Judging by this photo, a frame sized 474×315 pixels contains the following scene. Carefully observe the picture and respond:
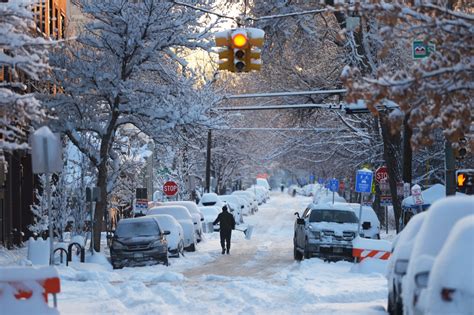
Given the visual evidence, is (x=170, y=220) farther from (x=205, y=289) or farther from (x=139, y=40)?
(x=205, y=289)

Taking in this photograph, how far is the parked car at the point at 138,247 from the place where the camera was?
30312 mm

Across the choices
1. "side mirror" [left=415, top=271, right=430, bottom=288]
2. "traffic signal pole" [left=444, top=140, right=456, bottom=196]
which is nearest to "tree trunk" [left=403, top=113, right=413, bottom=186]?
"traffic signal pole" [left=444, top=140, right=456, bottom=196]

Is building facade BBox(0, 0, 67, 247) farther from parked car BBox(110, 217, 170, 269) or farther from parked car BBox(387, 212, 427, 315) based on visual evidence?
parked car BBox(387, 212, 427, 315)

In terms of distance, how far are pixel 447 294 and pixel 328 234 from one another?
20856mm

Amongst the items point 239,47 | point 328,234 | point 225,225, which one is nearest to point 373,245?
point 328,234

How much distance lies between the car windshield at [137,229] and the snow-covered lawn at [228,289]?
117 centimetres

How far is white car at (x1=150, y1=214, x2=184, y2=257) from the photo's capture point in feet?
111

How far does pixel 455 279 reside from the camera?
9.71 m

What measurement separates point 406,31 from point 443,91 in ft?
3.14

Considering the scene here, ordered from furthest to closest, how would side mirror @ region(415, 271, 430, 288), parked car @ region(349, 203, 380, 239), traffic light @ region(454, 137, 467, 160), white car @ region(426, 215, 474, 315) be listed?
1. parked car @ region(349, 203, 380, 239)
2. traffic light @ region(454, 137, 467, 160)
3. side mirror @ region(415, 271, 430, 288)
4. white car @ region(426, 215, 474, 315)

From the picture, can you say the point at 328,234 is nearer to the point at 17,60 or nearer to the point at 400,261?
the point at 17,60

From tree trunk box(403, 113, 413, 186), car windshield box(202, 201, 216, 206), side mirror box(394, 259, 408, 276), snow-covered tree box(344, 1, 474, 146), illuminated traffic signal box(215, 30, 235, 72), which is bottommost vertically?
car windshield box(202, 201, 216, 206)

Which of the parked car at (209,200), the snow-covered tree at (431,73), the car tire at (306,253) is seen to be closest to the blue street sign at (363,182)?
the car tire at (306,253)

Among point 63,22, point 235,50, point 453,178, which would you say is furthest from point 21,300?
point 63,22
